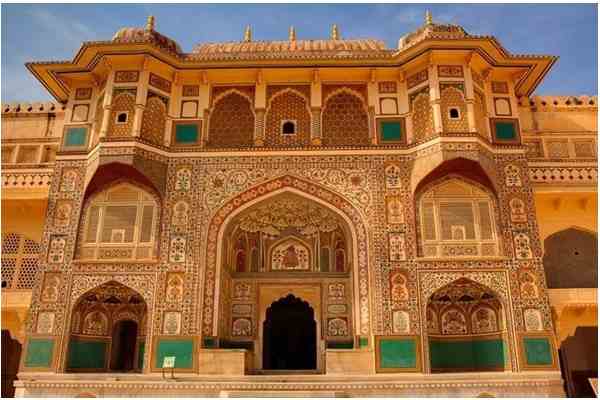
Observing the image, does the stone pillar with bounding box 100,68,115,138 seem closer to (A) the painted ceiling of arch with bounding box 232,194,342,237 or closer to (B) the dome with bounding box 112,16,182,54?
(B) the dome with bounding box 112,16,182,54

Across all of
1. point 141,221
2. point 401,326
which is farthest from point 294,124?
point 401,326

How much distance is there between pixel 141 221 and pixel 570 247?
1091 cm

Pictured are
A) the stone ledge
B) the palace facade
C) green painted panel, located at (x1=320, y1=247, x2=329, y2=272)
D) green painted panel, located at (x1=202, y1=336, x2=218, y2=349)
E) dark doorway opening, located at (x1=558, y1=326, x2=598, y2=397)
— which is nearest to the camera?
the stone ledge

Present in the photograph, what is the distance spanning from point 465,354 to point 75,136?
10506 millimetres

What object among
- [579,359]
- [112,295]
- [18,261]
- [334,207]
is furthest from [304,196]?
[579,359]

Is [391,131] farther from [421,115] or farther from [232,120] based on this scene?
[232,120]

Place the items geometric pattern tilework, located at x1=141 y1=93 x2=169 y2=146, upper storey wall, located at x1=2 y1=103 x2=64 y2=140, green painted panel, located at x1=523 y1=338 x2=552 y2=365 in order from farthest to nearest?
upper storey wall, located at x1=2 y1=103 x2=64 y2=140, geometric pattern tilework, located at x1=141 y1=93 x2=169 y2=146, green painted panel, located at x1=523 y1=338 x2=552 y2=365

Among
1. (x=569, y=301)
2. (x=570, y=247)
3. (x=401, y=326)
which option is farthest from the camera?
(x=570, y=247)

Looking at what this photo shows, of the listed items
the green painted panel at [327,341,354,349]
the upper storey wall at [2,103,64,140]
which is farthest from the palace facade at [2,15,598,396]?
the upper storey wall at [2,103,64,140]

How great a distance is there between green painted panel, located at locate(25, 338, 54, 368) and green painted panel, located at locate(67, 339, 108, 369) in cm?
44

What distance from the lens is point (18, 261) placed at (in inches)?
543

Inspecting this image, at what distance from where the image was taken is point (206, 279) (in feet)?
40.5

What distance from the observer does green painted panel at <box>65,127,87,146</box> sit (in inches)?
532

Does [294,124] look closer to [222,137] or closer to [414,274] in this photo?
[222,137]
